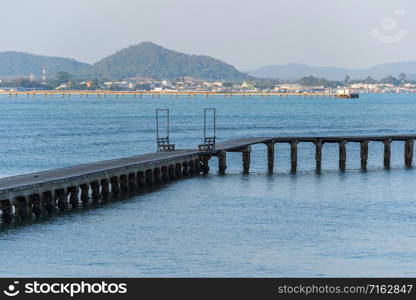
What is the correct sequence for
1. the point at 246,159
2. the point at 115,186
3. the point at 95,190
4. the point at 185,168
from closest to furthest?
the point at 95,190 → the point at 115,186 → the point at 185,168 → the point at 246,159

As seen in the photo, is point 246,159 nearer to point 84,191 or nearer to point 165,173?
point 165,173

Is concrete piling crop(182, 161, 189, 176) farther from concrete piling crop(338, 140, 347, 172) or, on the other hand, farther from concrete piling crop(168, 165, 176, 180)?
concrete piling crop(338, 140, 347, 172)

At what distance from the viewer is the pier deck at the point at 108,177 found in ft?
162

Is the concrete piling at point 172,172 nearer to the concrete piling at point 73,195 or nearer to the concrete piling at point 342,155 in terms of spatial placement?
the concrete piling at point 342,155

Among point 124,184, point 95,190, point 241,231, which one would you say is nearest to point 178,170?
point 124,184

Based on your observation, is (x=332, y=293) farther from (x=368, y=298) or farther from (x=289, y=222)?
(x=289, y=222)

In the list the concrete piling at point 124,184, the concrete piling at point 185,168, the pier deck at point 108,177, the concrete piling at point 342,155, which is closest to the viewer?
the pier deck at point 108,177

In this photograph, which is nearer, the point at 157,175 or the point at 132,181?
the point at 132,181

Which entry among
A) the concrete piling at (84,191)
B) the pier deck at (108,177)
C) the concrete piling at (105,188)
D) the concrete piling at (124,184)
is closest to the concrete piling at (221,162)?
the pier deck at (108,177)

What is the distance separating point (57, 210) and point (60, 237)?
7.09m

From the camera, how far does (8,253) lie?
41.8 metres

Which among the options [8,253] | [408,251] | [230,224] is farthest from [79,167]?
[408,251]

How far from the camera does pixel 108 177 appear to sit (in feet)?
190

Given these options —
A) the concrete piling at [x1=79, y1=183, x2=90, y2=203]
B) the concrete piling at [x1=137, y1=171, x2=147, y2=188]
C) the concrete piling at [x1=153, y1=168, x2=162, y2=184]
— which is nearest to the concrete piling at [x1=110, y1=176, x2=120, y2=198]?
the concrete piling at [x1=137, y1=171, x2=147, y2=188]
